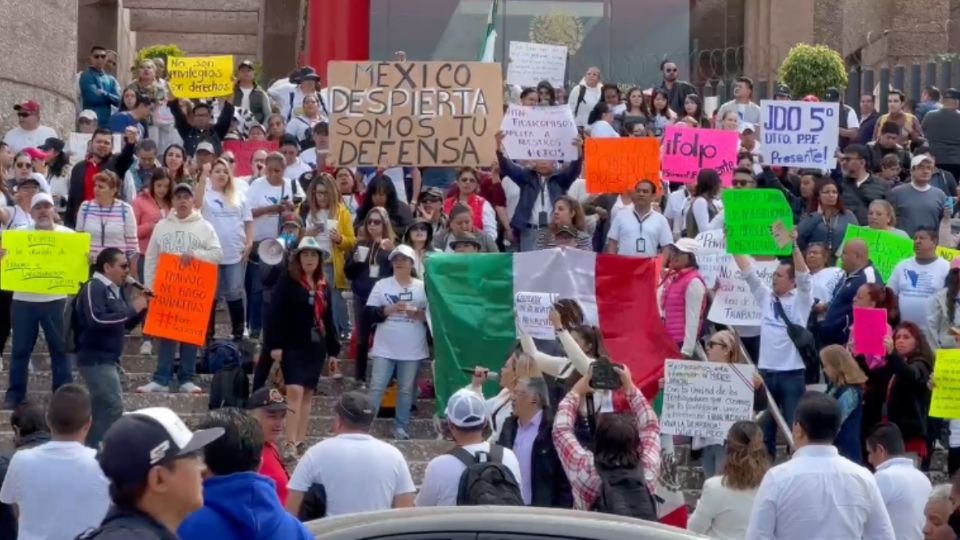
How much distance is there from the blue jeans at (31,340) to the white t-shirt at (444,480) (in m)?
6.33

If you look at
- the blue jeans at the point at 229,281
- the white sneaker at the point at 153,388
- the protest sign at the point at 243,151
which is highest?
the protest sign at the point at 243,151

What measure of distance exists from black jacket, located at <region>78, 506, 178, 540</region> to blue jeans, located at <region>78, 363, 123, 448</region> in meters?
8.81

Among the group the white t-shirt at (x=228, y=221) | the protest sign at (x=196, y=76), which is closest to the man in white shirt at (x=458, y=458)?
the white t-shirt at (x=228, y=221)

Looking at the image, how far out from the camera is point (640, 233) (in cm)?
1694

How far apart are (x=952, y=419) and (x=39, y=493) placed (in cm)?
700

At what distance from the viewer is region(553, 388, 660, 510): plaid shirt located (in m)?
9.94

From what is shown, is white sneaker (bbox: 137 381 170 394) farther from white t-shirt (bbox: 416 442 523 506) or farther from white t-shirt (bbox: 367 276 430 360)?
white t-shirt (bbox: 416 442 523 506)

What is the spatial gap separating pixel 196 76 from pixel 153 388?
646 cm

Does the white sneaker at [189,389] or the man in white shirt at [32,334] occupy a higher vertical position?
the man in white shirt at [32,334]

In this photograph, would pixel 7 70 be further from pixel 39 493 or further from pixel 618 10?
pixel 39 493

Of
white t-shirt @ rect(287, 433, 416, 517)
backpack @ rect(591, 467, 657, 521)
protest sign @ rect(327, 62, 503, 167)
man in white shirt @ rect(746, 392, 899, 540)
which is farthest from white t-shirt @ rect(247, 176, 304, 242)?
man in white shirt @ rect(746, 392, 899, 540)

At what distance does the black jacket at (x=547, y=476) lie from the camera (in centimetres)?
1072

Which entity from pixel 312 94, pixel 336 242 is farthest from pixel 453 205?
Result: pixel 312 94

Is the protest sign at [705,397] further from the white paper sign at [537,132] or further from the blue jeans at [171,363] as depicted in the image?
the white paper sign at [537,132]
